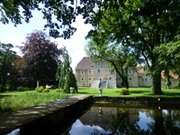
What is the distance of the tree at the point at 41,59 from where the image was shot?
195 feet

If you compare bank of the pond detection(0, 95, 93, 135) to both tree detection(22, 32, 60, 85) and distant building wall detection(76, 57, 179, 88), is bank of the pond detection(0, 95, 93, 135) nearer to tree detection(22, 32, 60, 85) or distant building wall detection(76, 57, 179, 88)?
tree detection(22, 32, 60, 85)

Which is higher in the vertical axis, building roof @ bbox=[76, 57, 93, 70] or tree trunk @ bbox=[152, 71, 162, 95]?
building roof @ bbox=[76, 57, 93, 70]

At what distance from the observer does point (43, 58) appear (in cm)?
6022

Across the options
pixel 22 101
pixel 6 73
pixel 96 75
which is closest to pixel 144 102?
pixel 22 101

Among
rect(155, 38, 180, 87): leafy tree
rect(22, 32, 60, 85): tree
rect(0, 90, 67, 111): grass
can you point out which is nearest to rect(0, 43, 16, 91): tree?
rect(22, 32, 60, 85): tree

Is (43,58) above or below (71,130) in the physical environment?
above

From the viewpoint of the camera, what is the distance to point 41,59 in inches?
2365

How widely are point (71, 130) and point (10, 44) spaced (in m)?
28.1

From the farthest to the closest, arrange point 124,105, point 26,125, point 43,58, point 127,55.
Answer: point 43,58
point 127,55
point 124,105
point 26,125

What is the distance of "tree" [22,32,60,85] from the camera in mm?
59562

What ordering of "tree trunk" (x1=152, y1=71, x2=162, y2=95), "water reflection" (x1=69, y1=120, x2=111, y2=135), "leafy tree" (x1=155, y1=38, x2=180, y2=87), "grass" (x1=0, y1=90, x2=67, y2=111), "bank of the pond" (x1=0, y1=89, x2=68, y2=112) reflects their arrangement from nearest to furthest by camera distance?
"water reflection" (x1=69, y1=120, x2=111, y2=135) < "bank of the pond" (x1=0, y1=89, x2=68, y2=112) < "grass" (x1=0, y1=90, x2=67, y2=111) < "leafy tree" (x1=155, y1=38, x2=180, y2=87) < "tree trunk" (x1=152, y1=71, x2=162, y2=95)

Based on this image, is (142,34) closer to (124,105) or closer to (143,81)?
(124,105)

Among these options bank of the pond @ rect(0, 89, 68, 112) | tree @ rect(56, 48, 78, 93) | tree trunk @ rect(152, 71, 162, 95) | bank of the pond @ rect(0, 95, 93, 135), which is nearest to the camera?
bank of the pond @ rect(0, 95, 93, 135)

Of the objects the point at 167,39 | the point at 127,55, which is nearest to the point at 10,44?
the point at 127,55
